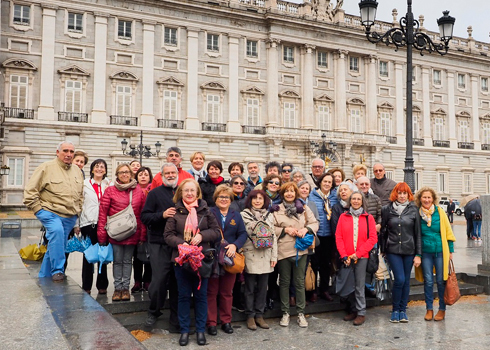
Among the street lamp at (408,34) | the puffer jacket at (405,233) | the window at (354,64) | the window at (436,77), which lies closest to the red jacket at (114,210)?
the puffer jacket at (405,233)

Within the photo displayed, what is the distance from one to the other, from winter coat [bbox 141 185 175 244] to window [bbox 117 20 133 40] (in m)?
27.2

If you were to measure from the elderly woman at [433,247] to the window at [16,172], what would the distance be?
2652cm

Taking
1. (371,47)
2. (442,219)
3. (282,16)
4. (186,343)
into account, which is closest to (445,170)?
(371,47)

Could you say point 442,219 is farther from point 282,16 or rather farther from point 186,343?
point 282,16

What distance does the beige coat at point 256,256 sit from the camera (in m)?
5.08

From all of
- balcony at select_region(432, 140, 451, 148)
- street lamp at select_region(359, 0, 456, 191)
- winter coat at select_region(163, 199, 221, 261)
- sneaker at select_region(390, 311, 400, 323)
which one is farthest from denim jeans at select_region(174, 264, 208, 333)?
balcony at select_region(432, 140, 451, 148)

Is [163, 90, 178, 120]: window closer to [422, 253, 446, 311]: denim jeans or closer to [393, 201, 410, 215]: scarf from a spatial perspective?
[393, 201, 410, 215]: scarf

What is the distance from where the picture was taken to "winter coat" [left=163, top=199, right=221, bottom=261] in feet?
14.9

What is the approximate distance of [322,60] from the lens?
3588 centimetres

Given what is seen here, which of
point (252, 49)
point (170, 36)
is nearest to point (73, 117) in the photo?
point (170, 36)

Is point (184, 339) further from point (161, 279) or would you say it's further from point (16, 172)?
point (16, 172)

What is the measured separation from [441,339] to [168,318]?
3305 millimetres

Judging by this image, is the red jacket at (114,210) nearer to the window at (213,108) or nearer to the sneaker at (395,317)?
the sneaker at (395,317)

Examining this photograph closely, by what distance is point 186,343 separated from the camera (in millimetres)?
4500
